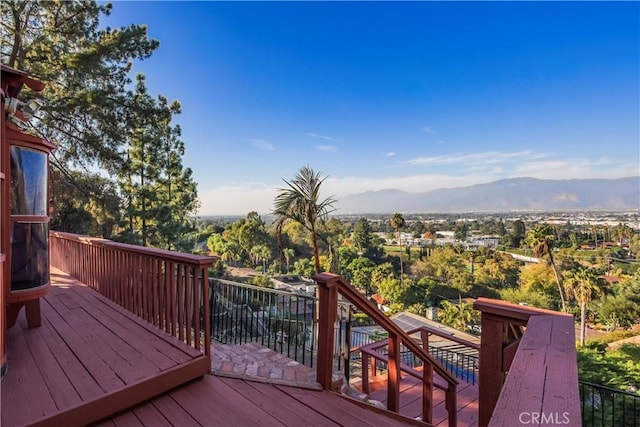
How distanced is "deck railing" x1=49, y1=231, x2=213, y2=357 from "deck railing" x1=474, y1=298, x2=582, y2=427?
1.99 meters

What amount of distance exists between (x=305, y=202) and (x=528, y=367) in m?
6.54

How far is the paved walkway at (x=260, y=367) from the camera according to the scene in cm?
246

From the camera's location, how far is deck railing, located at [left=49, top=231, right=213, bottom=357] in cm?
251

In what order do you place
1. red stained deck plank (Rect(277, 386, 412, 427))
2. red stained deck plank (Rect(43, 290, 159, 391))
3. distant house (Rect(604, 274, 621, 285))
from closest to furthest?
1. red stained deck plank (Rect(277, 386, 412, 427))
2. red stained deck plank (Rect(43, 290, 159, 391))
3. distant house (Rect(604, 274, 621, 285))

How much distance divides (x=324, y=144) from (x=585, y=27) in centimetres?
2731

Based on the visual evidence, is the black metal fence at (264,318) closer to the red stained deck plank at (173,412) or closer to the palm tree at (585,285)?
the red stained deck plank at (173,412)

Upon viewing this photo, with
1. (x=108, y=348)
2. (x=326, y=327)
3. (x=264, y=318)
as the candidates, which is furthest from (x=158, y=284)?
(x=326, y=327)

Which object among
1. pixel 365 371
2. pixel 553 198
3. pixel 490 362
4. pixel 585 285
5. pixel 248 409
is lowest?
pixel 585 285

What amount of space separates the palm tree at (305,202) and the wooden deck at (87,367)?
4407 mm

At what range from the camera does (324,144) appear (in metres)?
40.0

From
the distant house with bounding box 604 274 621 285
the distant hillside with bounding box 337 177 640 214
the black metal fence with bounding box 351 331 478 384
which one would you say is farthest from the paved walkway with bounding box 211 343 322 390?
the distant hillside with bounding box 337 177 640 214

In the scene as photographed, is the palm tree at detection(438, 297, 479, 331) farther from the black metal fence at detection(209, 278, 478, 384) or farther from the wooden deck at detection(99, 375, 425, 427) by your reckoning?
the wooden deck at detection(99, 375, 425, 427)

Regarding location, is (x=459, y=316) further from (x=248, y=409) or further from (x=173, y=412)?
(x=173, y=412)

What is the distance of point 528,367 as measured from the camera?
0.96 metres
